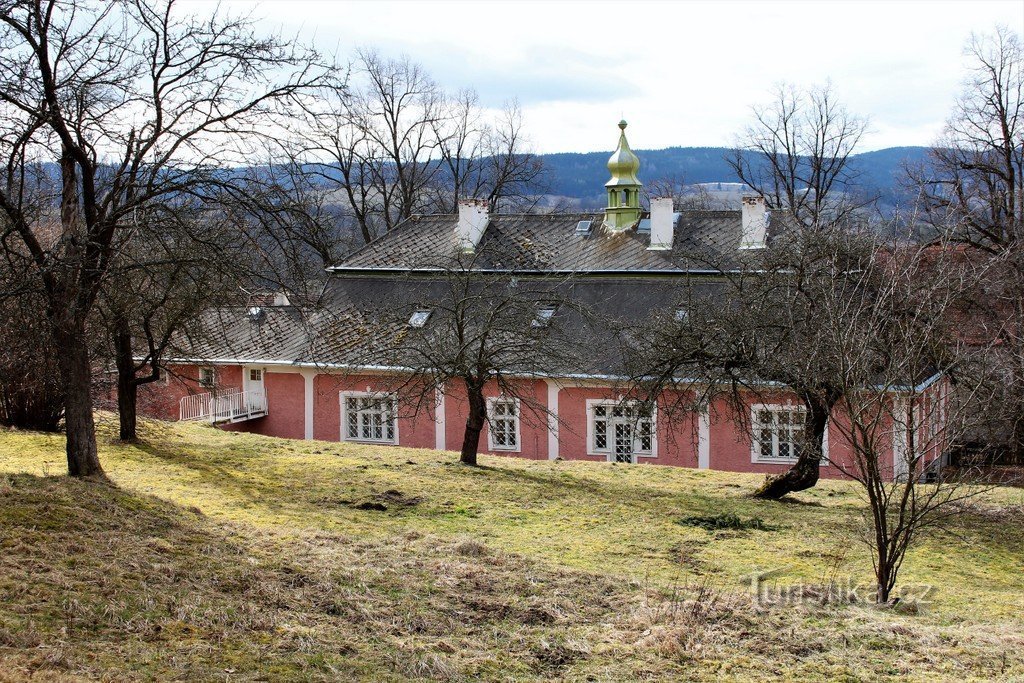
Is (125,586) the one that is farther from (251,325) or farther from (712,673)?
(251,325)

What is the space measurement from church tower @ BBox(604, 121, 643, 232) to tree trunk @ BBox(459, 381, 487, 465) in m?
12.7

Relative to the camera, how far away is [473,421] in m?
17.3

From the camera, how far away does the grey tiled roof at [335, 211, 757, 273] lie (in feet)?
86.9

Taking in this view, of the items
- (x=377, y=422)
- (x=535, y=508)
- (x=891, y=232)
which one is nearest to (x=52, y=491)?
(x=535, y=508)

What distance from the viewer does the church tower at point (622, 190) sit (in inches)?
1131

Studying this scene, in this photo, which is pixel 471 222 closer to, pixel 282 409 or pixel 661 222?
pixel 661 222

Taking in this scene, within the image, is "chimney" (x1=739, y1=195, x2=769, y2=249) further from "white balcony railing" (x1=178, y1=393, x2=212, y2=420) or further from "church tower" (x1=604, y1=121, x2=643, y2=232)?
"white balcony railing" (x1=178, y1=393, x2=212, y2=420)

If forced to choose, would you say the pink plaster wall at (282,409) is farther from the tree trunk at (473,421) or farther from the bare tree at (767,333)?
the bare tree at (767,333)

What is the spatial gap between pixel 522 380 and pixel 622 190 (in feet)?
30.9

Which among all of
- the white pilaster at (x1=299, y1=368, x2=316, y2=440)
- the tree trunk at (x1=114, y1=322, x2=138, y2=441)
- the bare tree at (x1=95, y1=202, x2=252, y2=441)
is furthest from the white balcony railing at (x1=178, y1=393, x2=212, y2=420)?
the tree trunk at (x1=114, y1=322, x2=138, y2=441)

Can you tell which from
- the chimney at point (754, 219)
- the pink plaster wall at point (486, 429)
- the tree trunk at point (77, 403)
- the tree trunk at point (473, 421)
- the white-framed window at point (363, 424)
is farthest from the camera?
the white-framed window at point (363, 424)

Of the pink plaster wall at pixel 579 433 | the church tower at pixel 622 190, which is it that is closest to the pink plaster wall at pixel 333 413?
the pink plaster wall at pixel 579 433

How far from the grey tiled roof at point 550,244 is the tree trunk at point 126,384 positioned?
1148cm

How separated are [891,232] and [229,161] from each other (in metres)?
11.5
